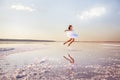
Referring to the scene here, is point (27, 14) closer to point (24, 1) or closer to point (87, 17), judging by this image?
point (24, 1)

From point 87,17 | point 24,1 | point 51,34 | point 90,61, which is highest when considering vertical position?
point 24,1

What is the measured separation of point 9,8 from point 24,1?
0.28m

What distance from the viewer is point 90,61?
9.43 feet

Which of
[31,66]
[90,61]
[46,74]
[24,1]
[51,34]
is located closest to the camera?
[46,74]

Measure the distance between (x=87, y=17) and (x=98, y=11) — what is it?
0.22m

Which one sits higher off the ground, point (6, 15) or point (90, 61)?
point (6, 15)

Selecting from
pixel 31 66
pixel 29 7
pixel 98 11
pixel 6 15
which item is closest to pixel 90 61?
pixel 31 66

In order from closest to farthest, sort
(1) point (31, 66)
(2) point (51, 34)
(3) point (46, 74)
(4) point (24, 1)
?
(3) point (46, 74) → (1) point (31, 66) → (4) point (24, 1) → (2) point (51, 34)

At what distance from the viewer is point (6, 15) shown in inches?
132

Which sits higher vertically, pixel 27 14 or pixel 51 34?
pixel 27 14

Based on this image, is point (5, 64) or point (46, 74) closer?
point (46, 74)

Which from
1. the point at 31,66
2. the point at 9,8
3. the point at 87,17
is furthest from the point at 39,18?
the point at 31,66

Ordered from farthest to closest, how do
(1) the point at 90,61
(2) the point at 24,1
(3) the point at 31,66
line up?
(2) the point at 24,1 → (1) the point at 90,61 → (3) the point at 31,66

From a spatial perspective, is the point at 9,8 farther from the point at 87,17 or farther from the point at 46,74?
the point at 46,74
